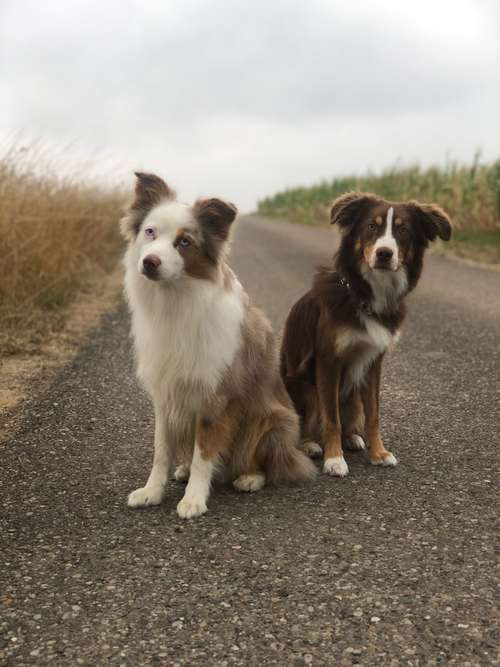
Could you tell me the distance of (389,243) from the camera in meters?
4.03

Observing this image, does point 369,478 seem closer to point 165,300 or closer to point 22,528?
point 165,300

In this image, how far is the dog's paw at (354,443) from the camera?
457 centimetres

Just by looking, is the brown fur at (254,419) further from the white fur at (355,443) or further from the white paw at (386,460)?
the white fur at (355,443)

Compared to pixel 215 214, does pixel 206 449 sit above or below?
below

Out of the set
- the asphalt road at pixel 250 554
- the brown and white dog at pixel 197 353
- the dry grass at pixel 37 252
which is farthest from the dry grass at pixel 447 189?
the brown and white dog at pixel 197 353

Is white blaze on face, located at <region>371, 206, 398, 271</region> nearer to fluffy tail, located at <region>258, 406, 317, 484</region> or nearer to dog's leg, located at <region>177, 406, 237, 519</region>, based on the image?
fluffy tail, located at <region>258, 406, 317, 484</region>

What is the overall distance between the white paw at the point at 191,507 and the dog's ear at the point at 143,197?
1.33 m

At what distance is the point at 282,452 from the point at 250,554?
34.0 inches

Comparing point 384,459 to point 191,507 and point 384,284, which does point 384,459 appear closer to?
point 384,284

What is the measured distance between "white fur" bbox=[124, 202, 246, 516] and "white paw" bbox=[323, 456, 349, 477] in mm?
921

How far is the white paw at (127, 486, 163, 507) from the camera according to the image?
3654 mm

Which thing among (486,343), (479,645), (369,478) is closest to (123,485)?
(369,478)

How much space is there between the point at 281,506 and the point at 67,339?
4.40 meters

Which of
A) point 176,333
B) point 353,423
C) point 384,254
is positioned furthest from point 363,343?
point 176,333
